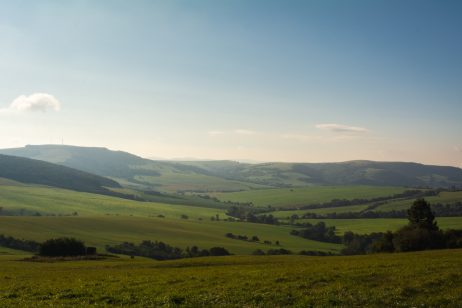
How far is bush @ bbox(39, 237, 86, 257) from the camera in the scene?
85.5 meters

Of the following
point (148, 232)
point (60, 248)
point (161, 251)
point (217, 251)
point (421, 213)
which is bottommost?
point (161, 251)

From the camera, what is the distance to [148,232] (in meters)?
162

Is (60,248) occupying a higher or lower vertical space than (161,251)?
higher

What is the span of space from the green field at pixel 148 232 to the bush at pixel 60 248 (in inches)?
1752

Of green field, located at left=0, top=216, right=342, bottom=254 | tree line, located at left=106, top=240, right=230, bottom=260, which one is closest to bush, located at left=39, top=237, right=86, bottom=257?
tree line, located at left=106, top=240, right=230, bottom=260

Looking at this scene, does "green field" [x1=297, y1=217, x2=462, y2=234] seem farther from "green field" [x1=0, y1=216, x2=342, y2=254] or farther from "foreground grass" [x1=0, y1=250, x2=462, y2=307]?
"foreground grass" [x1=0, y1=250, x2=462, y2=307]

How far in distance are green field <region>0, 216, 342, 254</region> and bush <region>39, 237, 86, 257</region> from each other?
44.5 metres

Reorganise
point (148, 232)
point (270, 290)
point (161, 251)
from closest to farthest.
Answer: point (270, 290) → point (161, 251) → point (148, 232)

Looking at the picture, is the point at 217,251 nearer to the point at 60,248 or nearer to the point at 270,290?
the point at 60,248

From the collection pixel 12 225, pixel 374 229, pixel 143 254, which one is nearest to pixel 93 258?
pixel 143 254

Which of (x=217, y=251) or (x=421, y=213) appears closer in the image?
(x=421, y=213)

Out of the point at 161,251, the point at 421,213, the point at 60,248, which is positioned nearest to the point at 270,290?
the point at 60,248

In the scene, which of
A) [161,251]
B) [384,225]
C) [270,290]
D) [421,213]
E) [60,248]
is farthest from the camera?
[384,225]

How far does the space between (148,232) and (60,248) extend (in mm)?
76947
